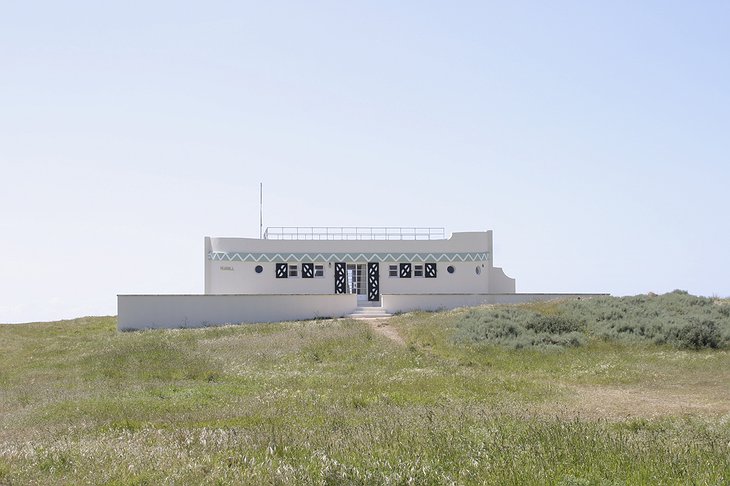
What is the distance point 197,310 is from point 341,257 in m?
10.3

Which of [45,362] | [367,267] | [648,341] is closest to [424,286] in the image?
[367,267]

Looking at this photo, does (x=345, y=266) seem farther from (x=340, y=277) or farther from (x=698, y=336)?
(x=698, y=336)

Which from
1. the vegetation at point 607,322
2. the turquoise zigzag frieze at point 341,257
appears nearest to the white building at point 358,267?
the turquoise zigzag frieze at point 341,257

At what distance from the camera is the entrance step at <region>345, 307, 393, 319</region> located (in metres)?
41.0

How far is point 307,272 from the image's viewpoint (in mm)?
46688

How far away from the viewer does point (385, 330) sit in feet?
114

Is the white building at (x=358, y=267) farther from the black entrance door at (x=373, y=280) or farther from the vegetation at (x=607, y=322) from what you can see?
the vegetation at (x=607, y=322)

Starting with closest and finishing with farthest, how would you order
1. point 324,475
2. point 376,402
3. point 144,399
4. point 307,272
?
1. point 324,475
2. point 376,402
3. point 144,399
4. point 307,272

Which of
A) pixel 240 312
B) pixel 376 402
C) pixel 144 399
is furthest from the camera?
pixel 240 312

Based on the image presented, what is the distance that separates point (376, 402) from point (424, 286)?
32.1m

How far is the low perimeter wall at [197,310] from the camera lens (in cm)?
4000

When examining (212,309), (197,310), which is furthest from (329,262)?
(197,310)

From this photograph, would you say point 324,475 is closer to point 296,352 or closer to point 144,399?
point 144,399

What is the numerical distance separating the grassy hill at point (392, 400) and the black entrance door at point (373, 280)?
805 cm
